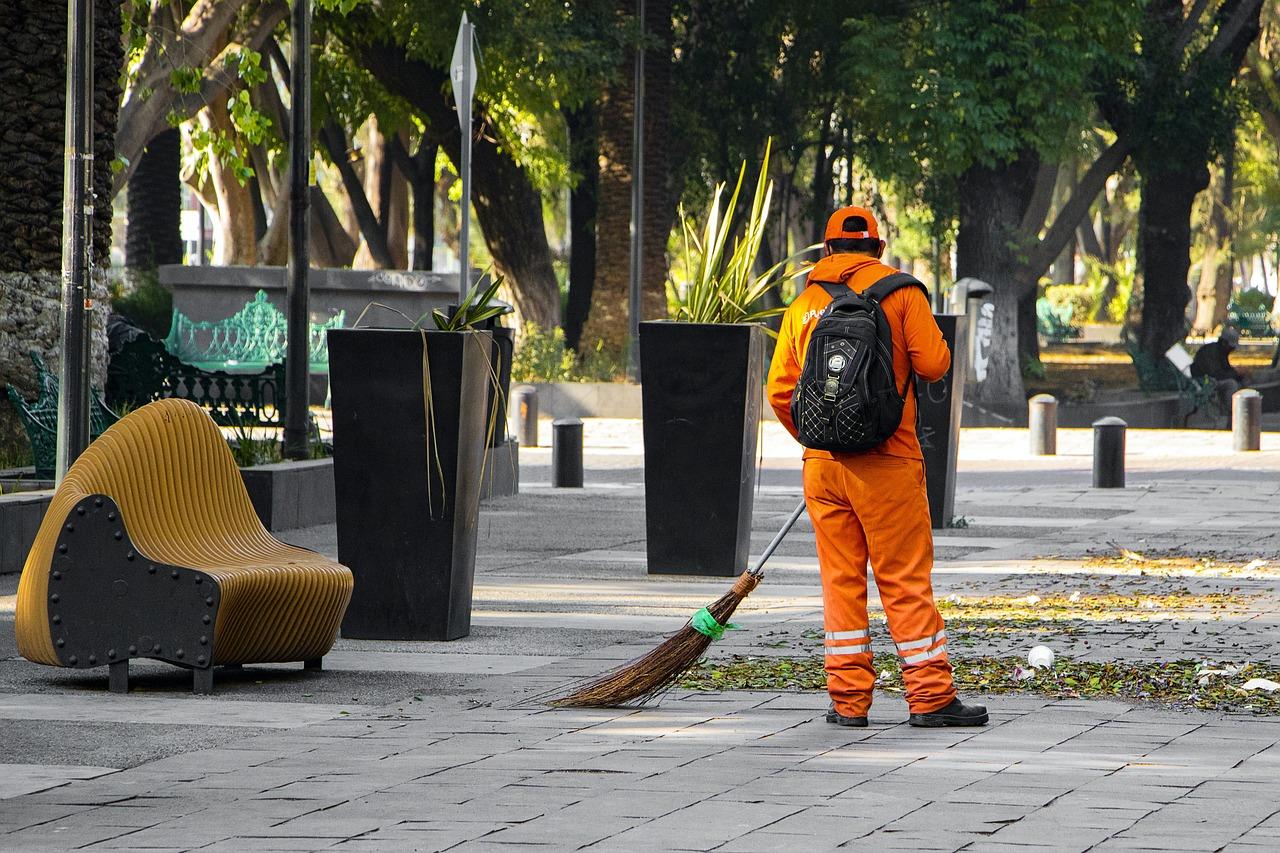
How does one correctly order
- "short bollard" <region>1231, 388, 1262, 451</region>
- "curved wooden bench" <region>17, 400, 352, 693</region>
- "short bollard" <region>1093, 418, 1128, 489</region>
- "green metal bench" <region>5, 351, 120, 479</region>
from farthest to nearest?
"short bollard" <region>1231, 388, 1262, 451</region> < "short bollard" <region>1093, 418, 1128, 489</region> < "green metal bench" <region>5, 351, 120, 479</region> < "curved wooden bench" <region>17, 400, 352, 693</region>

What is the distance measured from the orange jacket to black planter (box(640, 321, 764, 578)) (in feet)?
13.3

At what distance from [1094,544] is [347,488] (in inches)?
237

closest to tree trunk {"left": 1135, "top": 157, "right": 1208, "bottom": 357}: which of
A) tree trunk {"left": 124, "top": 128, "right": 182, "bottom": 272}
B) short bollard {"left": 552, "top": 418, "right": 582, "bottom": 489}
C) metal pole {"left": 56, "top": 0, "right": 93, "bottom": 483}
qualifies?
tree trunk {"left": 124, "top": 128, "right": 182, "bottom": 272}

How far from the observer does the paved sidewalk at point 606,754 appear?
5285 millimetres

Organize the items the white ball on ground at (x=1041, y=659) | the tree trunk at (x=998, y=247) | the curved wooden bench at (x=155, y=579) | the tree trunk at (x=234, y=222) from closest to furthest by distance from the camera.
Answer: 1. the curved wooden bench at (x=155, y=579)
2. the white ball on ground at (x=1041, y=659)
3. the tree trunk at (x=998, y=247)
4. the tree trunk at (x=234, y=222)

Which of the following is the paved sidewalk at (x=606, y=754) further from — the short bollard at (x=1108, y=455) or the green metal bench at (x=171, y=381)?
the short bollard at (x=1108, y=455)

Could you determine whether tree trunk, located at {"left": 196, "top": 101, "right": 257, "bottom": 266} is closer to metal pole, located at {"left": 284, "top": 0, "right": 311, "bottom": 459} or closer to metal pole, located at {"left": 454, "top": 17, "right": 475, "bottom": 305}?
metal pole, located at {"left": 454, "top": 17, "right": 475, "bottom": 305}

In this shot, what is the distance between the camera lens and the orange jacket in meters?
6.87

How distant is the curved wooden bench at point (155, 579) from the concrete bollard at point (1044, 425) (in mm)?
14999

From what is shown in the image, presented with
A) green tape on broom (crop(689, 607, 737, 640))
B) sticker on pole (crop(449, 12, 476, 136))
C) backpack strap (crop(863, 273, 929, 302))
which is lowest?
green tape on broom (crop(689, 607, 737, 640))

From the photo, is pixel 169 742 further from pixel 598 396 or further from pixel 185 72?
pixel 598 396

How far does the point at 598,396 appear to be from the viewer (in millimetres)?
27656

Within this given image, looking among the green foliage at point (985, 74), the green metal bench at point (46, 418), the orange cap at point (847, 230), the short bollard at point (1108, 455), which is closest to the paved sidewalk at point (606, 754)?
the orange cap at point (847, 230)

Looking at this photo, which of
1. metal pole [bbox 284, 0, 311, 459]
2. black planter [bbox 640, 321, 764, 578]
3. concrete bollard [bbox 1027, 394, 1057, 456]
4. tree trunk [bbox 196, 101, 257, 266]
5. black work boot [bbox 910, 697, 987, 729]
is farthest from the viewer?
tree trunk [bbox 196, 101, 257, 266]
